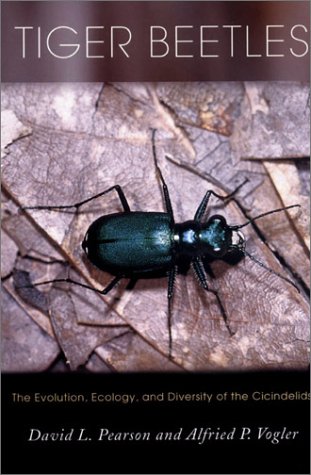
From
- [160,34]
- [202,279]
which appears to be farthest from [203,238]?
[160,34]

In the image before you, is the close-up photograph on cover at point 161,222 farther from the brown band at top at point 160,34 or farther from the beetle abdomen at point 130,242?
the brown band at top at point 160,34

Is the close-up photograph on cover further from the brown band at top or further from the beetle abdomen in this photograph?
the brown band at top

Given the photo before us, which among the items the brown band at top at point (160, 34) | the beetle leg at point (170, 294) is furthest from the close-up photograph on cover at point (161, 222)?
the brown band at top at point (160, 34)

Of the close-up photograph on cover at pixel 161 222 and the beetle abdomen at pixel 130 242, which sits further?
the close-up photograph on cover at pixel 161 222

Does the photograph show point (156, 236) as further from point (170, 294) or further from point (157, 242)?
point (170, 294)

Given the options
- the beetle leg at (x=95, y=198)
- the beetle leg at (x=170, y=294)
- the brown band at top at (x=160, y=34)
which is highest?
the brown band at top at (x=160, y=34)

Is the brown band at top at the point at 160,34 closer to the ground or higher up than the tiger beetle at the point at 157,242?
higher up

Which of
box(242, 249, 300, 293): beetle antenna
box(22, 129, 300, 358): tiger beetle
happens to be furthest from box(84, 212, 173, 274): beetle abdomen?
box(242, 249, 300, 293): beetle antenna
